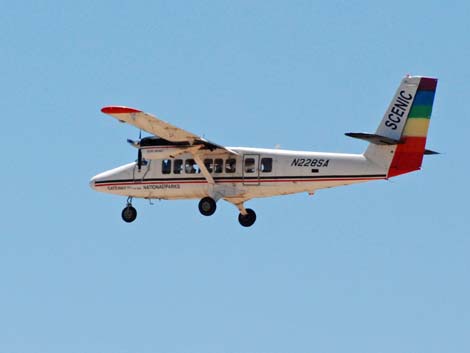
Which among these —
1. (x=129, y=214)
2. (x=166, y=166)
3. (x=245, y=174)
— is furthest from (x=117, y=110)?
(x=129, y=214)

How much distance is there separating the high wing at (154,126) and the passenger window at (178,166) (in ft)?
4.80

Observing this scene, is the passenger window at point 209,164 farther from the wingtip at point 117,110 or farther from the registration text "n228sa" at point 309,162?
the wingtip at point 117,110

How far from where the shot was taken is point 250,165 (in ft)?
373

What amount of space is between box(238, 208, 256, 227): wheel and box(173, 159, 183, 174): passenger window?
10.9 feet

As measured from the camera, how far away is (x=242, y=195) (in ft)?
374

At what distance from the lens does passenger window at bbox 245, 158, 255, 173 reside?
113750 mm

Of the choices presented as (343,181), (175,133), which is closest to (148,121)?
(175,133)

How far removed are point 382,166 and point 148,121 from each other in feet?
31.2

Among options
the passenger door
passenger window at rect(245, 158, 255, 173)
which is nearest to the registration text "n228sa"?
the passenger door

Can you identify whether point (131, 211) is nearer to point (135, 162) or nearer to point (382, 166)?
point (135, 162)

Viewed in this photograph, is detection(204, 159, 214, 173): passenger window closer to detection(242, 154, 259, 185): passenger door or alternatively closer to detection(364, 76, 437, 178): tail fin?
detection(242, 154, 259, 185): passenger door

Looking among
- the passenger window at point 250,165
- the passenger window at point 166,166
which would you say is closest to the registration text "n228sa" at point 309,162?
the passenger window at point 250,165

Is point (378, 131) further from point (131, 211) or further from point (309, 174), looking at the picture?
point (131, 211)

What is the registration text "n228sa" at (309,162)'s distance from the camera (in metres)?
113
